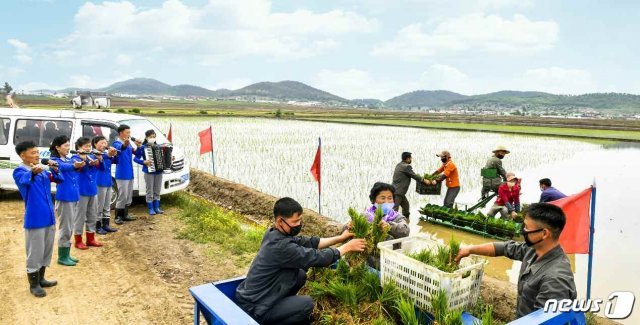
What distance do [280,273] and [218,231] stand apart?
14.7ft

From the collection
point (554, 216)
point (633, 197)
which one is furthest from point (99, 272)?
point (633, 197)

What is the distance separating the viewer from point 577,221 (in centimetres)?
556

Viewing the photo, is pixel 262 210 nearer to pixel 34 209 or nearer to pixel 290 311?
pixel 34 209

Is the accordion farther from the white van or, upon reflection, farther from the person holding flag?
the person holding flag

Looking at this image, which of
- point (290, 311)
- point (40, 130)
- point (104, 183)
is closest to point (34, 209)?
point (104, 183)

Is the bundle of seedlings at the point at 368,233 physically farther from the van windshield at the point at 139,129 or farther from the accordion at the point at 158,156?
the van windshield at the point at 139,129

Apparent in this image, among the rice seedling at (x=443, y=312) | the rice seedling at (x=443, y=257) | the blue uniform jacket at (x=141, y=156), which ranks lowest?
the rice seedling at (x=443, y=312)

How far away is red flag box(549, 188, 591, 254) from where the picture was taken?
5.51 m

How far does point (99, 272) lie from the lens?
19.8 feet

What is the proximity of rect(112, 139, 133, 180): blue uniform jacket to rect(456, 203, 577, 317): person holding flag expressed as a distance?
23.2 feet

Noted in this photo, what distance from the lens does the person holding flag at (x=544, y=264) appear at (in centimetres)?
292

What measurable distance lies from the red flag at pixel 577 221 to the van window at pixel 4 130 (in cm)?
1066

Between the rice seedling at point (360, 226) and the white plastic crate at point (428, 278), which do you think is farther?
the rice seedling at point (360, 226)

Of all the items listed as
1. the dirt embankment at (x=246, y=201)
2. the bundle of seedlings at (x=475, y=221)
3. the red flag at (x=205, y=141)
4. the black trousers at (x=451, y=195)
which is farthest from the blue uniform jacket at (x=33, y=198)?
the red flag at (x=205, y=141)
